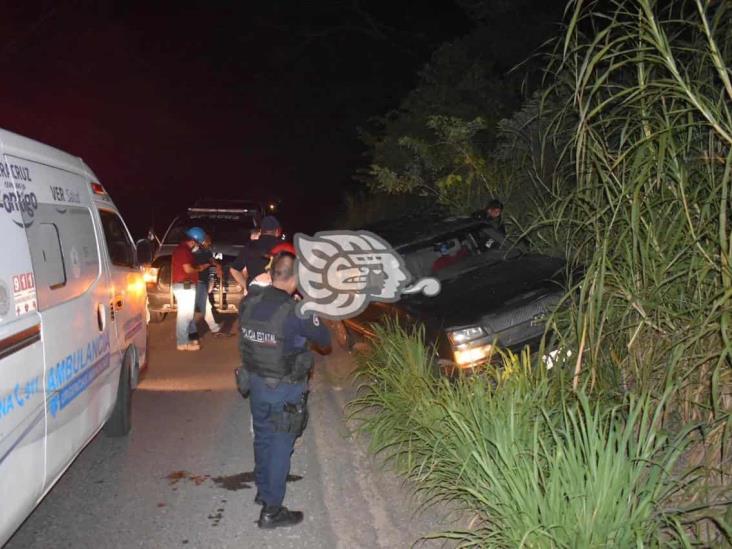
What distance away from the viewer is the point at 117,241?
6.53 m

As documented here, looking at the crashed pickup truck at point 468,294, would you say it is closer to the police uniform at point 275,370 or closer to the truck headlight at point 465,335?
the truck headlight at point 465,335

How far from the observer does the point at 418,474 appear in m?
5.05

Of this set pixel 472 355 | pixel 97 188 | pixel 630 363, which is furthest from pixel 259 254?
pixel 630 363

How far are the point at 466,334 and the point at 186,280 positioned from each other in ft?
15.6

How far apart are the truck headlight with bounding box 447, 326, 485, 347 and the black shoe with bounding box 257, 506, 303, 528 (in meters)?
1.95

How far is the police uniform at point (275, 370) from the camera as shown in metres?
4.61

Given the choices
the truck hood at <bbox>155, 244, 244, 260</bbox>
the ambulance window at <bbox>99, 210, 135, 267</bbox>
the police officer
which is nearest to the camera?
the police officer

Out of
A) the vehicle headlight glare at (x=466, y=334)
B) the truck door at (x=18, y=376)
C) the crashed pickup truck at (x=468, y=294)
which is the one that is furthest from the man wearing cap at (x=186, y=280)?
the truck door at (x=18, y=376)

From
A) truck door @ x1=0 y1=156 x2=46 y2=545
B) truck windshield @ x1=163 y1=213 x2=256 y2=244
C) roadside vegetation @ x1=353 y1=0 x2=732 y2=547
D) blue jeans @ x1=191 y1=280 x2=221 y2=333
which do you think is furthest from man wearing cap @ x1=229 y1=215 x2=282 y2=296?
truck door @ x1=0 y1=156 x2=46 y2=545

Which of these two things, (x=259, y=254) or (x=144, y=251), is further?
(x=259, y=254)

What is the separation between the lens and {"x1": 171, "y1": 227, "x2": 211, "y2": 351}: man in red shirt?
9.78 m

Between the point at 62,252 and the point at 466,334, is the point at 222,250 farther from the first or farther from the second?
the point at 62,252

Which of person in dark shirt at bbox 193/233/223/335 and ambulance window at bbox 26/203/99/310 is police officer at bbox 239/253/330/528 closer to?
ambulance window at bbox 26/203/99/310

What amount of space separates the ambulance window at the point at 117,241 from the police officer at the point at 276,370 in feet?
6.26
